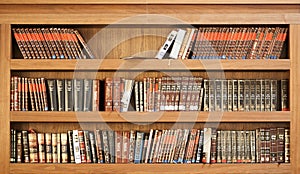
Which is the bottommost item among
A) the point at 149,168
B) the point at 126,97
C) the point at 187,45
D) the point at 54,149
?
the point at 149,168

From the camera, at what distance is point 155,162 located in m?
4.07

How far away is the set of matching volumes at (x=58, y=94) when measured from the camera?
4.06 metres

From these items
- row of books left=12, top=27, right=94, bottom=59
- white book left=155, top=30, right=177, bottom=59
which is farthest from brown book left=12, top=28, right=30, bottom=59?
white book left=155, top=30, right=177, bottom=59

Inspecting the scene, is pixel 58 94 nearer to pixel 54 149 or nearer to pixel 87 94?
pixel 87 94

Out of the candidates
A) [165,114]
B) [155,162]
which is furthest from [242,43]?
[155,162]

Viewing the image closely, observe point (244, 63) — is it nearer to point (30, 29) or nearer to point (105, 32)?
point (105, 32)

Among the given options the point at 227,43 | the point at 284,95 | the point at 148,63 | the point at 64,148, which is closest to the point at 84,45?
the point at 148,63

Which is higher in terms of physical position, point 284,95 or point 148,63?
point 148,63

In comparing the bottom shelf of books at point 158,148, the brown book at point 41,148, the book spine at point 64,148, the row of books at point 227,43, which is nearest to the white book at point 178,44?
the row of books at point 227,43

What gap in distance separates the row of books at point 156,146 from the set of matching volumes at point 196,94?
5.6 inches

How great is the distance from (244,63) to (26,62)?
1.26 metres

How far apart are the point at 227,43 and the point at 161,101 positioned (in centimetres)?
51

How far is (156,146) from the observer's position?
4.07 meters

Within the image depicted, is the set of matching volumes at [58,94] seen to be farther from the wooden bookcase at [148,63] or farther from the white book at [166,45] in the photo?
the white book at [166,45]
